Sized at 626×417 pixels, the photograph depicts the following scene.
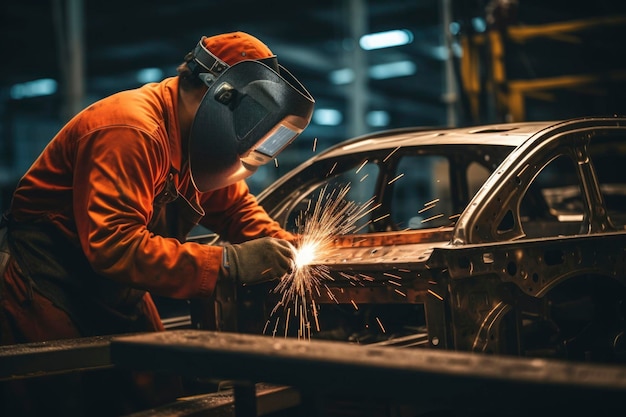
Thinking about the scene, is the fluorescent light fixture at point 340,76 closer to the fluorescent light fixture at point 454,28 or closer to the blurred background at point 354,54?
the blurred background at point 354,54

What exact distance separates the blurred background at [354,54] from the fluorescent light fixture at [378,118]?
0.28ft

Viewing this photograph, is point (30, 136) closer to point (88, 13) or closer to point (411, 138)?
point (88, 13)

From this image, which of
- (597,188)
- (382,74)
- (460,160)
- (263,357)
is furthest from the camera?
(382,74)

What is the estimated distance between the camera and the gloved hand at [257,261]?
10.6 ft

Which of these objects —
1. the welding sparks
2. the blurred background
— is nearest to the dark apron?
the welding sparks

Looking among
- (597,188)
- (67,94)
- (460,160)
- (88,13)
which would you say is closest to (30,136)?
(88,13)

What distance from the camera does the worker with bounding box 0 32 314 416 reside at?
3.04 meters

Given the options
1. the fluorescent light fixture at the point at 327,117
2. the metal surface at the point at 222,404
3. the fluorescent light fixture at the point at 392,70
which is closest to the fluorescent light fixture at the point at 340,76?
the fluorescent light fixture at the point at 392,70

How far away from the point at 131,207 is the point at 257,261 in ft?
1.76

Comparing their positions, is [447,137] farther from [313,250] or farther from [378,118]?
[378,118]

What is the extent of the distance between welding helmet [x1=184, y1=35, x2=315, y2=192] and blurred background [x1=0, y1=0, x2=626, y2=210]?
1.18m

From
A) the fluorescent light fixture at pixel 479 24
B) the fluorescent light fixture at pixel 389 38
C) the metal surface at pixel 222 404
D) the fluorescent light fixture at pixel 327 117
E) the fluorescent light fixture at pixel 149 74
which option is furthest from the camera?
the fluorescent light fixture at pixel 327 117

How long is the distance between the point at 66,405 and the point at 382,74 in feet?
62.9

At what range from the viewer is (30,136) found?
24.1 m
